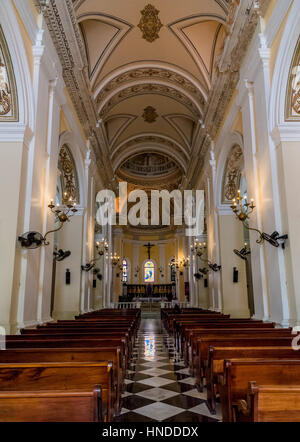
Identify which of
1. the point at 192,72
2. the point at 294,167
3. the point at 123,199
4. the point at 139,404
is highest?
the point at 192,72

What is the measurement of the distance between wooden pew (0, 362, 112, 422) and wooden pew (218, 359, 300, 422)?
36.2 inches

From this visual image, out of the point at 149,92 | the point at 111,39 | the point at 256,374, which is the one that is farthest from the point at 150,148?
the point at 256,374

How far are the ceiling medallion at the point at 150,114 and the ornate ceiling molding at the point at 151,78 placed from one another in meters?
2.37

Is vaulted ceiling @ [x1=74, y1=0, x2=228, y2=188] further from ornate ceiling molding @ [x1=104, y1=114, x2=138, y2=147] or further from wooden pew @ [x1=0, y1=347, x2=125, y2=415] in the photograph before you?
wooden pew @ [x1=0, y1=347, x2=125, y2=415]

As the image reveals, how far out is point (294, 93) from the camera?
5980 millimetres

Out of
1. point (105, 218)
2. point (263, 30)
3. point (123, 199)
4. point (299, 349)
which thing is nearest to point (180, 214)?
point (123, 199)

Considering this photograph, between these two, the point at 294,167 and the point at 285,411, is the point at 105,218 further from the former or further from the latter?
the point at 285,411

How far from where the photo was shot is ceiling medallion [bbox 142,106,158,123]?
51.3 feet

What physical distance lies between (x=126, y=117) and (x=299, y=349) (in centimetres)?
1447

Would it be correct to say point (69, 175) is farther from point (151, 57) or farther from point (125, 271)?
point (125, 271)

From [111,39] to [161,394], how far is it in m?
10.4

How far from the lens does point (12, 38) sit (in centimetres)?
536

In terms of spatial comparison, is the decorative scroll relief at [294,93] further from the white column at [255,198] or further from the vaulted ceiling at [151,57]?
the vaulted ceiling at [151,57]

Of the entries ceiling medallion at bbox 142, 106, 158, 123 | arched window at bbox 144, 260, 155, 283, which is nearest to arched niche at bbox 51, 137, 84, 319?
ceiling medallion at bbox 142, 106, 158, 123
